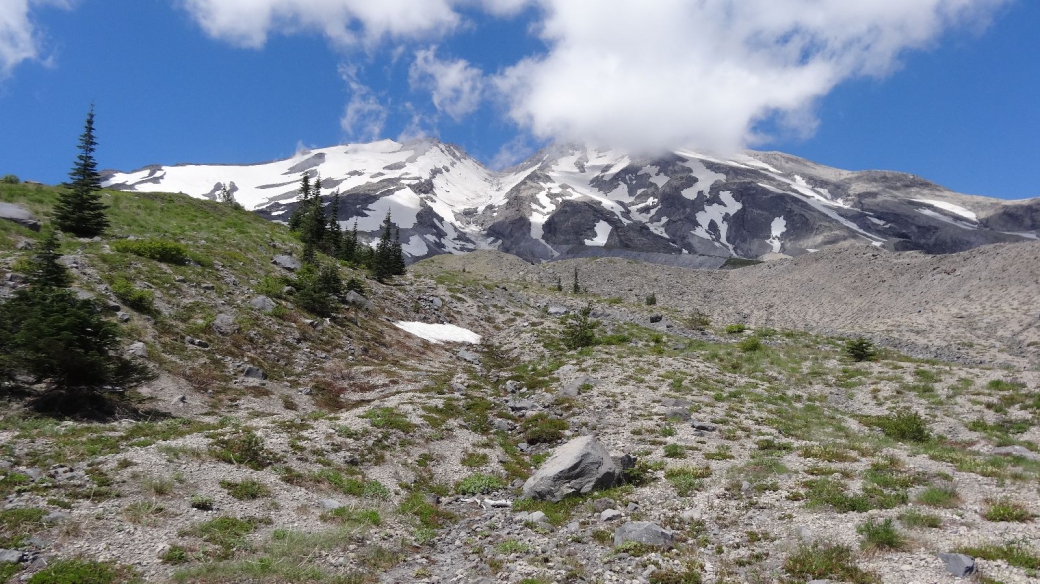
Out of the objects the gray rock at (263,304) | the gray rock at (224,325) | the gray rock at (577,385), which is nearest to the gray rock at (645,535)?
→ the gray rock at (577,385)

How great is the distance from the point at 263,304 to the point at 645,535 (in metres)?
28.8

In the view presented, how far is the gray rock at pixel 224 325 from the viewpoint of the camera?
2636 cm

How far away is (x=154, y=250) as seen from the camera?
2998cm

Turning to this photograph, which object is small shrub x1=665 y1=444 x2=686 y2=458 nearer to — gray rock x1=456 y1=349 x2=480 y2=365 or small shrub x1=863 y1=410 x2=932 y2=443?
small shrub x1=863 y1=410 x2=932 y2=443

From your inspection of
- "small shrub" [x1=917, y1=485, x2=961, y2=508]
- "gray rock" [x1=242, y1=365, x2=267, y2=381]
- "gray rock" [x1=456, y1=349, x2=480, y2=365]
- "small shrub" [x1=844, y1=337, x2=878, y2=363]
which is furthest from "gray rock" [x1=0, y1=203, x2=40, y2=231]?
"small shrub" [x1=844, y1=337, x2=878, y2=363]

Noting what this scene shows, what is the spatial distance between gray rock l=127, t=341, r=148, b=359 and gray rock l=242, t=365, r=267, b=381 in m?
4.28

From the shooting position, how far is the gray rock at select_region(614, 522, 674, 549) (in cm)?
1164

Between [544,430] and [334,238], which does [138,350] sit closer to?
[544,430]

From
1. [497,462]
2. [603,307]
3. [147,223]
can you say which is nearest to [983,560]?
[497,462]

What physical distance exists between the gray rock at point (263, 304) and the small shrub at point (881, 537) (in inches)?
1267

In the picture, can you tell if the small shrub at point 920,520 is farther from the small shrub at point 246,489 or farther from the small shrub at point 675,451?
the small shrub at point 246,489

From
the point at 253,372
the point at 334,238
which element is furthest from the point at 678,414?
the point at 334,238

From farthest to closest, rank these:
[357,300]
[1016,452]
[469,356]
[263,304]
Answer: [357,300], [469,356], [263,304], [1016,452]

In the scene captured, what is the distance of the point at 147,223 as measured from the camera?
131 feet
